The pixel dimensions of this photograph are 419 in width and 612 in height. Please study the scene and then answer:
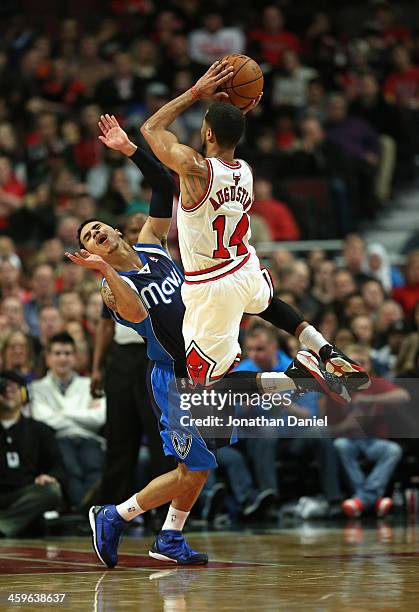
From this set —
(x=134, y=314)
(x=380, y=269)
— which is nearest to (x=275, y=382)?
(x=134, y=314)

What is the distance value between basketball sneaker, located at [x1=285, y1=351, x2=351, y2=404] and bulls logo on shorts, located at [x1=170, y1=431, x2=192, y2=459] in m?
0.74

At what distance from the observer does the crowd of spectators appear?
12.1 metres

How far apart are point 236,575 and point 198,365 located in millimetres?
1300

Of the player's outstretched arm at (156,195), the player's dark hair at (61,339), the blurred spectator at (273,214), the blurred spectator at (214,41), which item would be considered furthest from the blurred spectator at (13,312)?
the blurred spectator at (214,41)

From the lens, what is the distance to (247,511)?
38.8 ft

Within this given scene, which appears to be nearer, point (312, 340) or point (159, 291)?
→ point (312, 340)

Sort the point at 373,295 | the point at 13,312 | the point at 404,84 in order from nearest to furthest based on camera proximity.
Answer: the point at 13,312
the point at 373,295
the point at 404,84

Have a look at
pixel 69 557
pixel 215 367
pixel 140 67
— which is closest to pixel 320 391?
pixel 215 367

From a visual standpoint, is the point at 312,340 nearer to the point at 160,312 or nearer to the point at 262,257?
the point at 160,312

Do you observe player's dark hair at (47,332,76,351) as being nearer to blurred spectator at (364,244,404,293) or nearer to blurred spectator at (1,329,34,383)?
blurred spectator at (1,329,34,383)

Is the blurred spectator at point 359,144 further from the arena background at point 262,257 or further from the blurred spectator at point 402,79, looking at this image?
the blurred spectator at point 402,79

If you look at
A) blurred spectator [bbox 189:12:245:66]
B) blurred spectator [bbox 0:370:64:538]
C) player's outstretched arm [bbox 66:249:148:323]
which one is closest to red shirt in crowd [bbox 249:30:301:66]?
blurred spectator [bbox 189:12:245:66]

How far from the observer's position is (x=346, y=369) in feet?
25.8

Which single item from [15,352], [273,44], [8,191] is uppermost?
[273,44]
